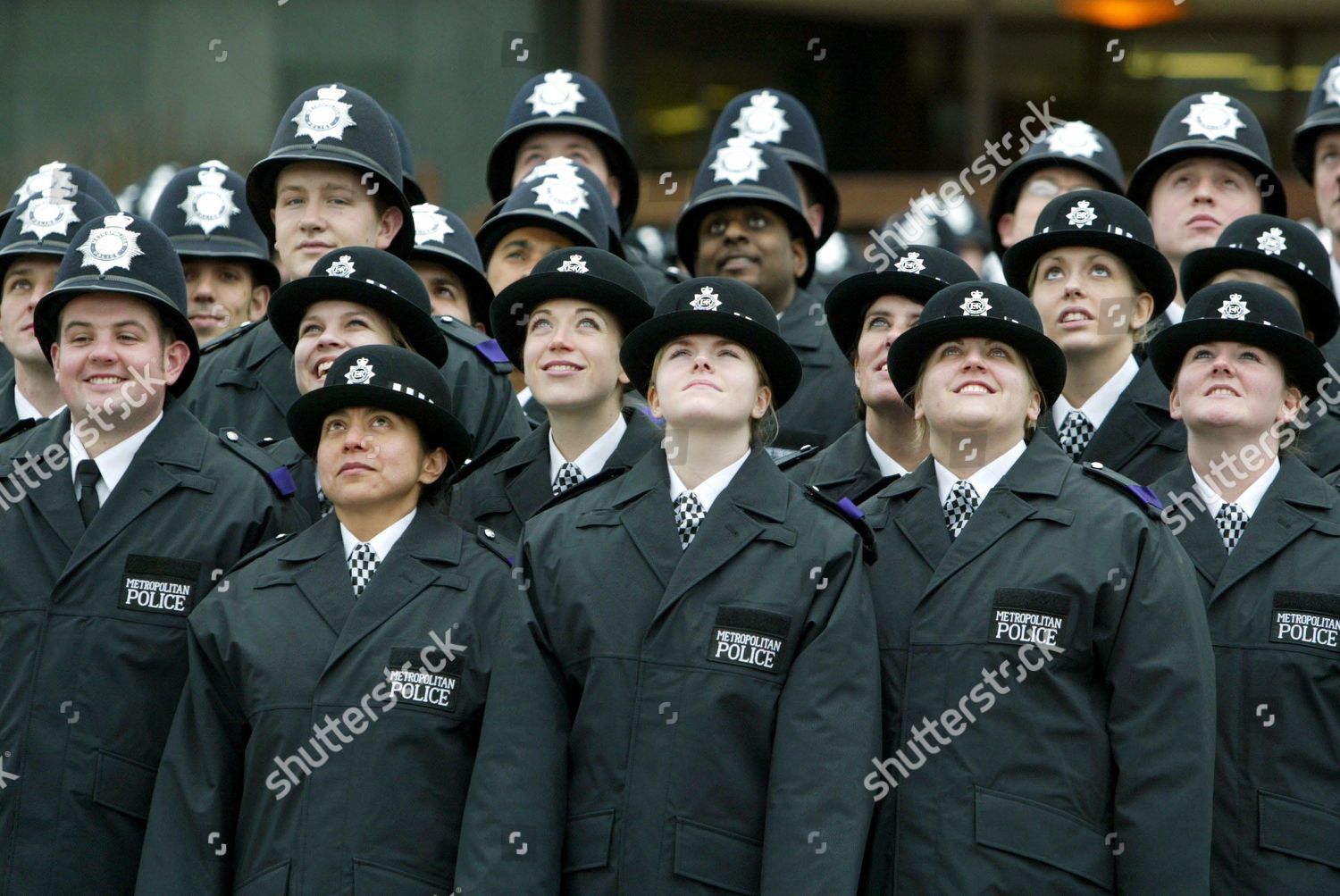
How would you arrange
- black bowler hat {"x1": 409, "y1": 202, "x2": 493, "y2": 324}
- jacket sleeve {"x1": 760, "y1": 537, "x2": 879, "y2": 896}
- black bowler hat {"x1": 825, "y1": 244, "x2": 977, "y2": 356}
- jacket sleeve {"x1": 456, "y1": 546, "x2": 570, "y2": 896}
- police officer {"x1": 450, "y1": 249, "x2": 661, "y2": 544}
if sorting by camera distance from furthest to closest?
black bowler hat {"x1": 409, "y1": 202, "x2": 493, "y2": 324}
black bowler hat {"x1": 825, "y1": 244, "x2": 977, "y2": 356}
police officer {"x1": 450, "y1": 249, "x2": 661, "y2": 544}
jacket sleeve {"x1": 456, "y1": 546, "x2": 570, "y2": 896}
jacket sleeve {"x1": 760, "y1": 537, "x2": 879, "y2": 896}

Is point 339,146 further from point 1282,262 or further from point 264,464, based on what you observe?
point 1282,262

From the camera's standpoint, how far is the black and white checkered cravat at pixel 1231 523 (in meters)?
5.86

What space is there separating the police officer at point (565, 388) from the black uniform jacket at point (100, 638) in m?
0.74

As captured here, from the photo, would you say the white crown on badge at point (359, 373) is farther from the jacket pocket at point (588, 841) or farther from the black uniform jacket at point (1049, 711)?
the black uniform jacket at point (1049, 711)

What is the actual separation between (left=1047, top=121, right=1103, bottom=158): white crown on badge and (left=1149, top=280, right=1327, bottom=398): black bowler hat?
2.27 meters

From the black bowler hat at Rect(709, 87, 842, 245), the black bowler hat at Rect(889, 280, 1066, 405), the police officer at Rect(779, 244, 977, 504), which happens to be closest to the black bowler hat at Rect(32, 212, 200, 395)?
the police officer at Rect(779, 244, 977, 504)

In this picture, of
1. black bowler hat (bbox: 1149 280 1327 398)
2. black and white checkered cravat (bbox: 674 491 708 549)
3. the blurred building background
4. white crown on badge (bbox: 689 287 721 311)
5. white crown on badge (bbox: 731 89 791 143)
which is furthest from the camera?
the blurred building background

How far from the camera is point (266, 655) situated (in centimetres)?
552

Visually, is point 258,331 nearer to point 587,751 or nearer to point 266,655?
point 266,655

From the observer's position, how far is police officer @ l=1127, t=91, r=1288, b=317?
7.91 meters

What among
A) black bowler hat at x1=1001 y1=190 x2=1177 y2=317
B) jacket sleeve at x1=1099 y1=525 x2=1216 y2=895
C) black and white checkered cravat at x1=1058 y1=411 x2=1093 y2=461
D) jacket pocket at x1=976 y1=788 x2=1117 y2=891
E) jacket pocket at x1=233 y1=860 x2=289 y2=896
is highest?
black bowler hat at x1=1001 y1=190 x2=1177 y2=317

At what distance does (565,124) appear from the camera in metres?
8.88

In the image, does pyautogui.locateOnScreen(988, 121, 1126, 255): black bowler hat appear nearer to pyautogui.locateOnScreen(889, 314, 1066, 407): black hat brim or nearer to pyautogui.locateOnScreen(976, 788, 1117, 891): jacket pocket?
pyautogui.locateOnScreen(889, 314, 1066, 407): black hat brim

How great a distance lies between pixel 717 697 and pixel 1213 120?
→ 13.4 ft
